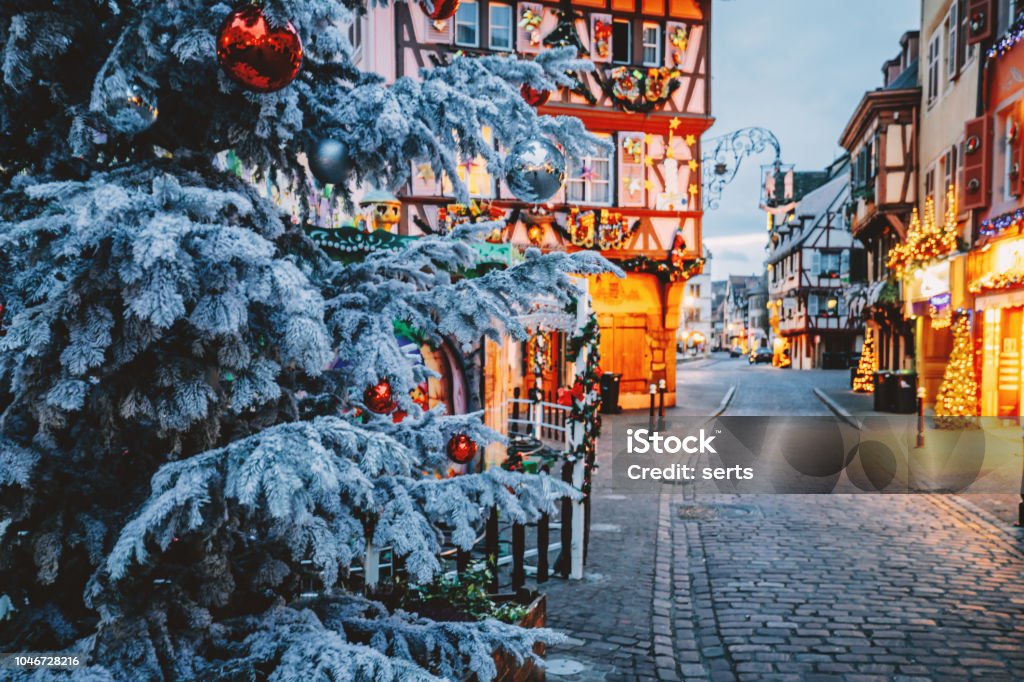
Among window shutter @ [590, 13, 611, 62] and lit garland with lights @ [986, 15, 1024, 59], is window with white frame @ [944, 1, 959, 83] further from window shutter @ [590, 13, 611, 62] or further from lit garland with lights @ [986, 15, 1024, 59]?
window shutter @ [590, 13, 611, 62]

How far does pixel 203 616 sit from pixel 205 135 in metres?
1.87

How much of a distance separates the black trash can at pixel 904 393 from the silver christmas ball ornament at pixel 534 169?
18750 mm

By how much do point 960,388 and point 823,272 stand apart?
30598 mm

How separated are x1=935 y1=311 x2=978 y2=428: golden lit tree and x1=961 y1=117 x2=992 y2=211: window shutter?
2.63 m

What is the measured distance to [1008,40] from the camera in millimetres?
14555

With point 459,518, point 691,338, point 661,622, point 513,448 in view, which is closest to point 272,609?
point 459,518

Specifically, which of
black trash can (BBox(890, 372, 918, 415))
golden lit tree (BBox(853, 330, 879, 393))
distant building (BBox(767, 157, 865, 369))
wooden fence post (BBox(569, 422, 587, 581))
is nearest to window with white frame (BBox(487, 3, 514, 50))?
black trash can (BBox(890, 372, 918, 415))

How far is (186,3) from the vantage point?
8.99 feet

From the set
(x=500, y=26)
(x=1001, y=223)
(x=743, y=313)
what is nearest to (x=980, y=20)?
(x=1001, y=223)

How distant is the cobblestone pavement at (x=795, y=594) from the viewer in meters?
5.23

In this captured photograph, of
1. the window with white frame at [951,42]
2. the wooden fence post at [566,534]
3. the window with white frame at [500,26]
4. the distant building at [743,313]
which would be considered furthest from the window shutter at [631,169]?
the distant building at [743,313]

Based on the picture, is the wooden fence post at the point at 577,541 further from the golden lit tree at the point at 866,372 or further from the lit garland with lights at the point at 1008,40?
the golden lit tree at the point at 866,372

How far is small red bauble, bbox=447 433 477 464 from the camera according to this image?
337cm
